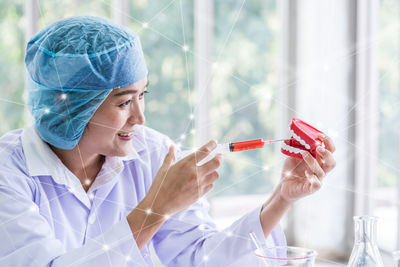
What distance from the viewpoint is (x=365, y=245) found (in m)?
0.85

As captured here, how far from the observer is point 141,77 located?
117 centimetres

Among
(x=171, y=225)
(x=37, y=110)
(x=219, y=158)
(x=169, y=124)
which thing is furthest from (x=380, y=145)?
(x=37, y=110)

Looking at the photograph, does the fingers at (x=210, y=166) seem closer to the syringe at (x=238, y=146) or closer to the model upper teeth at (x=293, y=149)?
the syringe at (x=238, y=146)

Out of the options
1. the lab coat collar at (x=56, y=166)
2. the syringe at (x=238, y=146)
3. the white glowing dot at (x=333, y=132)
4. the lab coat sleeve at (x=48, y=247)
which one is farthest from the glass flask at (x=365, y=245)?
the white glowing dot at (x=333, y=132)

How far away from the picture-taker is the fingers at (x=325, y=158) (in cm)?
96

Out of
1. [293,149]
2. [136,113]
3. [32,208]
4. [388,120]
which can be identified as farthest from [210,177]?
[388,120]

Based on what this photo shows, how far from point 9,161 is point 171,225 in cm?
46

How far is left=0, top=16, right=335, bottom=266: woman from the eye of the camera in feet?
3.17

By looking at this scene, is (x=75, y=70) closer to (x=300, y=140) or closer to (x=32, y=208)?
(x=32, y=208)

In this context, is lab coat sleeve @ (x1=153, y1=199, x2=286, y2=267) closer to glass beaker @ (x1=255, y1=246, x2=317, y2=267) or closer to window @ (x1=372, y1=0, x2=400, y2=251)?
glass beaker @ (x1=255, y1=246, x2=317, y2=267)

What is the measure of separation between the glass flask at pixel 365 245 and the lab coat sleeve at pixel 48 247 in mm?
444

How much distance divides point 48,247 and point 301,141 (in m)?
0.59

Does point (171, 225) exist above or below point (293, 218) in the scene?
above

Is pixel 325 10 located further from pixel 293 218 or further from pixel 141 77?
pixel 141 77
